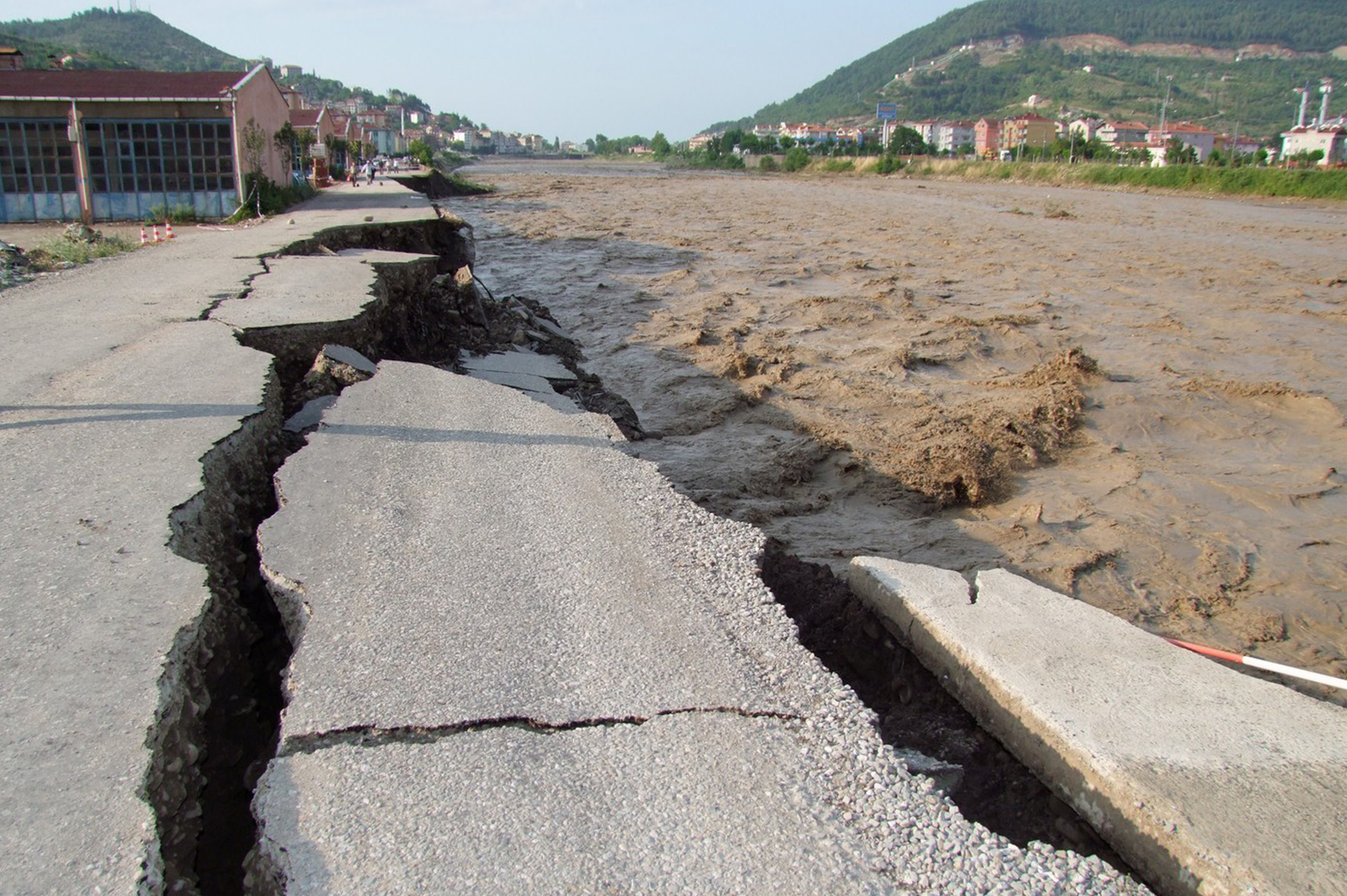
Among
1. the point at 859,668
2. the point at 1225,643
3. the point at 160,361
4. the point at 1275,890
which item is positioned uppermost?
the point at 160,361

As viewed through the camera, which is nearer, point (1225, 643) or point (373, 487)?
point (373, 487)

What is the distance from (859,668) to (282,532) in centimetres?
249

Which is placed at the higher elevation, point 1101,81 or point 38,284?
point 1101,81

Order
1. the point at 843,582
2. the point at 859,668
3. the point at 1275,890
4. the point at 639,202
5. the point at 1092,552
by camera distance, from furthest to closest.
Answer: the point at 639,202 → the point at 1092,552 → the point at 843,582 → the point at 859,668 → the point at 1275,890

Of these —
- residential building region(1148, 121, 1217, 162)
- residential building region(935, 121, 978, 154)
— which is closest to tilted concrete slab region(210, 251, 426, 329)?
residential building region(1148, 121, 1217, 162)

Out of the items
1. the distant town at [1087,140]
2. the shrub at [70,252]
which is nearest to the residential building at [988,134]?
the distant town at [1087,140]

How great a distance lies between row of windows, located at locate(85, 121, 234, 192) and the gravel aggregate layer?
20201mm

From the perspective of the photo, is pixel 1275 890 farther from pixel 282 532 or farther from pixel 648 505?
pixel 282 532

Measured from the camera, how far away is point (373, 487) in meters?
4.62

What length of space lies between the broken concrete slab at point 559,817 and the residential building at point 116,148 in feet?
71.7

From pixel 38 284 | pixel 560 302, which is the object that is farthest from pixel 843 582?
pixel 560 302

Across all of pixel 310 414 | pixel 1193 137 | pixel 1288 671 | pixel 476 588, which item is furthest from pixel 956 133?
pixel 476 588

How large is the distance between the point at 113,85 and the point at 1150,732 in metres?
25.2

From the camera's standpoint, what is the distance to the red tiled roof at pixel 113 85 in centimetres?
2038
